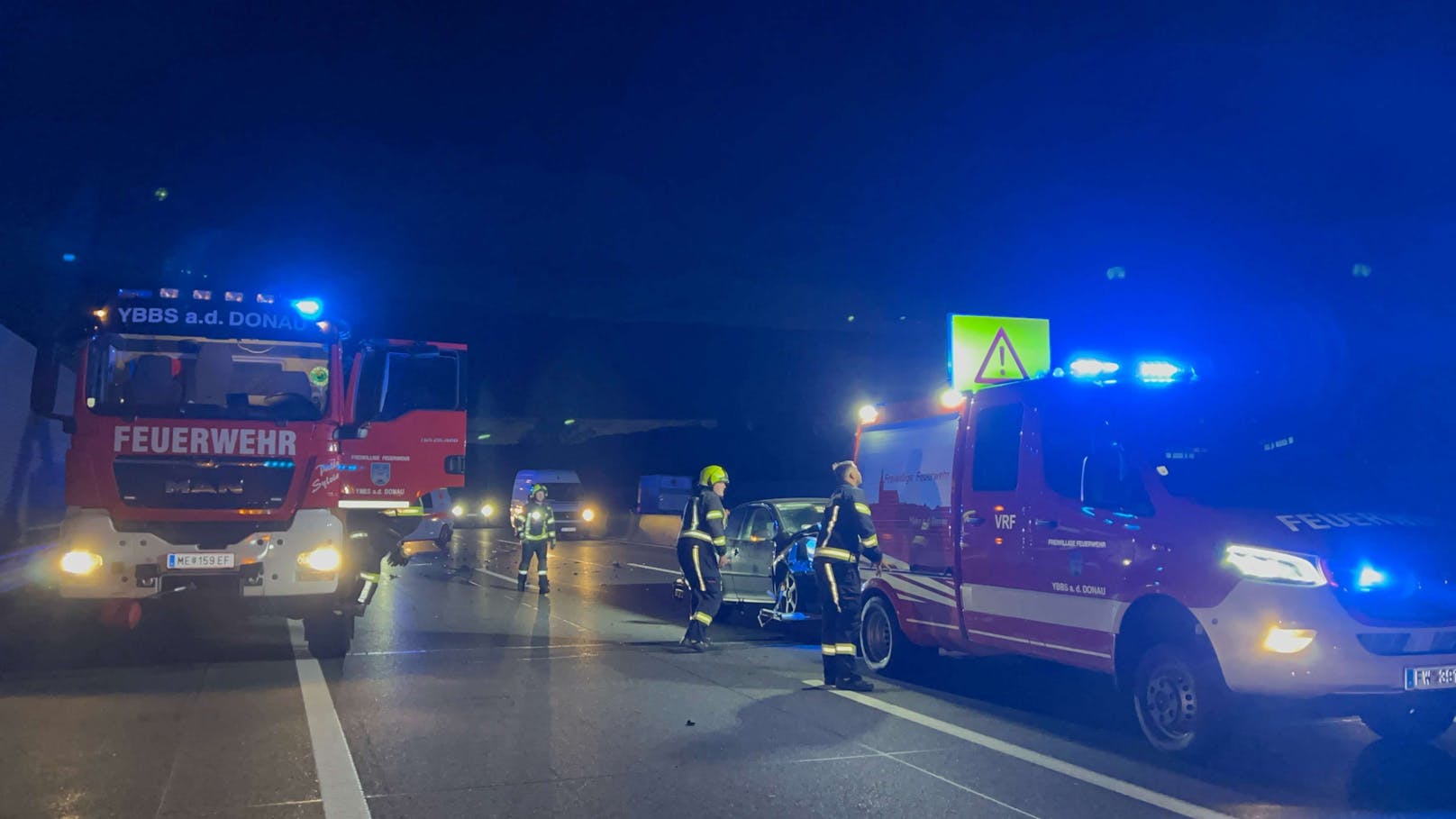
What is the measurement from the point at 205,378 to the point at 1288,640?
28.9ft

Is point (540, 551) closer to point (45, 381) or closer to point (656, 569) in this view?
point (656, 569)

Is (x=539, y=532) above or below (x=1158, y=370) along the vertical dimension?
below

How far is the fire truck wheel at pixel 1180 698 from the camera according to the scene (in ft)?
22.3

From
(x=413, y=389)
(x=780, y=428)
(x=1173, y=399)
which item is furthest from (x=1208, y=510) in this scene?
(x=780, y=428)

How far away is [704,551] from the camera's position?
11.7 metres

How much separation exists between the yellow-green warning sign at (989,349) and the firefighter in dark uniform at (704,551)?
293 centimetres

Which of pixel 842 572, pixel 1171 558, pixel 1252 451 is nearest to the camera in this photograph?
pixel 1171 558

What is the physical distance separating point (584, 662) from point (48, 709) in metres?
4.14

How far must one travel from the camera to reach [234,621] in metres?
13.9

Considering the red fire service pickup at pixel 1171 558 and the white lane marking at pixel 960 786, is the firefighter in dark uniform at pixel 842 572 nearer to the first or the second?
the red fire service pickup at pixel 1171 558

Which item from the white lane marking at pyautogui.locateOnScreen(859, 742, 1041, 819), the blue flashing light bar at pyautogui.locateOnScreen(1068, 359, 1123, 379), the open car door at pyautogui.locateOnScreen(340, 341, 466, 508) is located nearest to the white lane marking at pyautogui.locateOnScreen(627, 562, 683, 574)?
the open car door at pyautogui.locateOnScreen(340, 341, 466, 508)

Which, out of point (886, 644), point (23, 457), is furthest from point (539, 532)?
point (23, 457)

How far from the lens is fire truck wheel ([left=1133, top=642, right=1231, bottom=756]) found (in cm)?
680

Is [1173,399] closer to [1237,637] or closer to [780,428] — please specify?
[1237,637]
